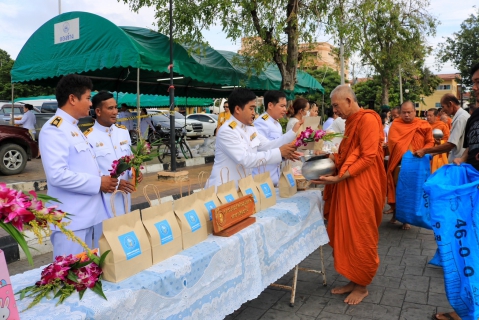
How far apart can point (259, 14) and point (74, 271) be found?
342 inches

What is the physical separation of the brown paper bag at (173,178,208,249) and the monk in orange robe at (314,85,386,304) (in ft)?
3.88

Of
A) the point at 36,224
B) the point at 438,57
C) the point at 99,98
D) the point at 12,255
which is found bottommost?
the point at 12,255

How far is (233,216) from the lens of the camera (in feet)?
7.84

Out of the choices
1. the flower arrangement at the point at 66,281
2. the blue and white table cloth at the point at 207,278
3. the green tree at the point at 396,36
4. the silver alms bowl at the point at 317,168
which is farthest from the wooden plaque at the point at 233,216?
the green tree at the point at 396,36

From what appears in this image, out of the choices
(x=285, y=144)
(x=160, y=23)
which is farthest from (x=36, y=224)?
(x=160, y=23)

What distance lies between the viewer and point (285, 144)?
10.9 feet

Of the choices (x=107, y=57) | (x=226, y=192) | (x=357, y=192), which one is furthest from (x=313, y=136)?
(x=107, y=57)

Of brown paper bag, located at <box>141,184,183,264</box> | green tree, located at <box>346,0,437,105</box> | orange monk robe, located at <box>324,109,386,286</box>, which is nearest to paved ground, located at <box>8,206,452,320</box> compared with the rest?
orange monk robe, located at <box>324,109,386,286</box>

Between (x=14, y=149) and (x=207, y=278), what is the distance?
791cm

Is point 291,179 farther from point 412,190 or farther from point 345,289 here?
point 412,190

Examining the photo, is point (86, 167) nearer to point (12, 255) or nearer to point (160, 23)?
point (12, 255)

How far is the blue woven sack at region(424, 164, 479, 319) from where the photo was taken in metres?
2.45

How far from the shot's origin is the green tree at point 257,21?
29.0ft

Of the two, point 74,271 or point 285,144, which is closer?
point 74,271
